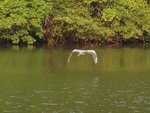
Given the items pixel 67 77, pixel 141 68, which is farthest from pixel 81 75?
pixel 141 68

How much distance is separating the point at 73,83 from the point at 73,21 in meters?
29.0

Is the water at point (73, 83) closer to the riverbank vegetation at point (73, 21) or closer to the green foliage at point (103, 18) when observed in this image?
the riverbank vegetation at point (73, 21)

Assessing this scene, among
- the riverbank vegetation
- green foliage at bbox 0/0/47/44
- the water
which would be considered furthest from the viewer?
the riverbank vegetation

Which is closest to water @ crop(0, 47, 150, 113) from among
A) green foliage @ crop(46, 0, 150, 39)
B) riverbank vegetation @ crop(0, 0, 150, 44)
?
riverbank vegetation @ crop(0, 0, 150, 44)

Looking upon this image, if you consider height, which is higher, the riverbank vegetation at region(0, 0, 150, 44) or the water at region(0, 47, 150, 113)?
the riverbank vegetation at region(0, 0, 150, 44)

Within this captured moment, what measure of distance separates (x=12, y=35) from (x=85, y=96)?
3346cm

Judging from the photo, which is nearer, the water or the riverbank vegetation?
the water

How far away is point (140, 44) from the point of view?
216 ft

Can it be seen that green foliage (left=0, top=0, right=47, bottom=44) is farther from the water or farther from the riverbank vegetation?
the water

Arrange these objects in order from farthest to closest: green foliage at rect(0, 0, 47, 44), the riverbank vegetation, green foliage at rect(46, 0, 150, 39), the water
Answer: green foliage at rect(46, 0, 150, 39), the riverbank vegetation, green foliage at rect(0, 0, 47, 44), the water

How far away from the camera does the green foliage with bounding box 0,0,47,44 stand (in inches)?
2340

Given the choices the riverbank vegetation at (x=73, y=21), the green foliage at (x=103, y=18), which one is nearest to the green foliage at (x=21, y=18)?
the riverbank vegetation at (x=73, y=21)

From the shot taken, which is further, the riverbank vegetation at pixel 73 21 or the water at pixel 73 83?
the riverbank vegetation at pixel 73 21

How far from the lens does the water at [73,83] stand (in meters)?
25.9
